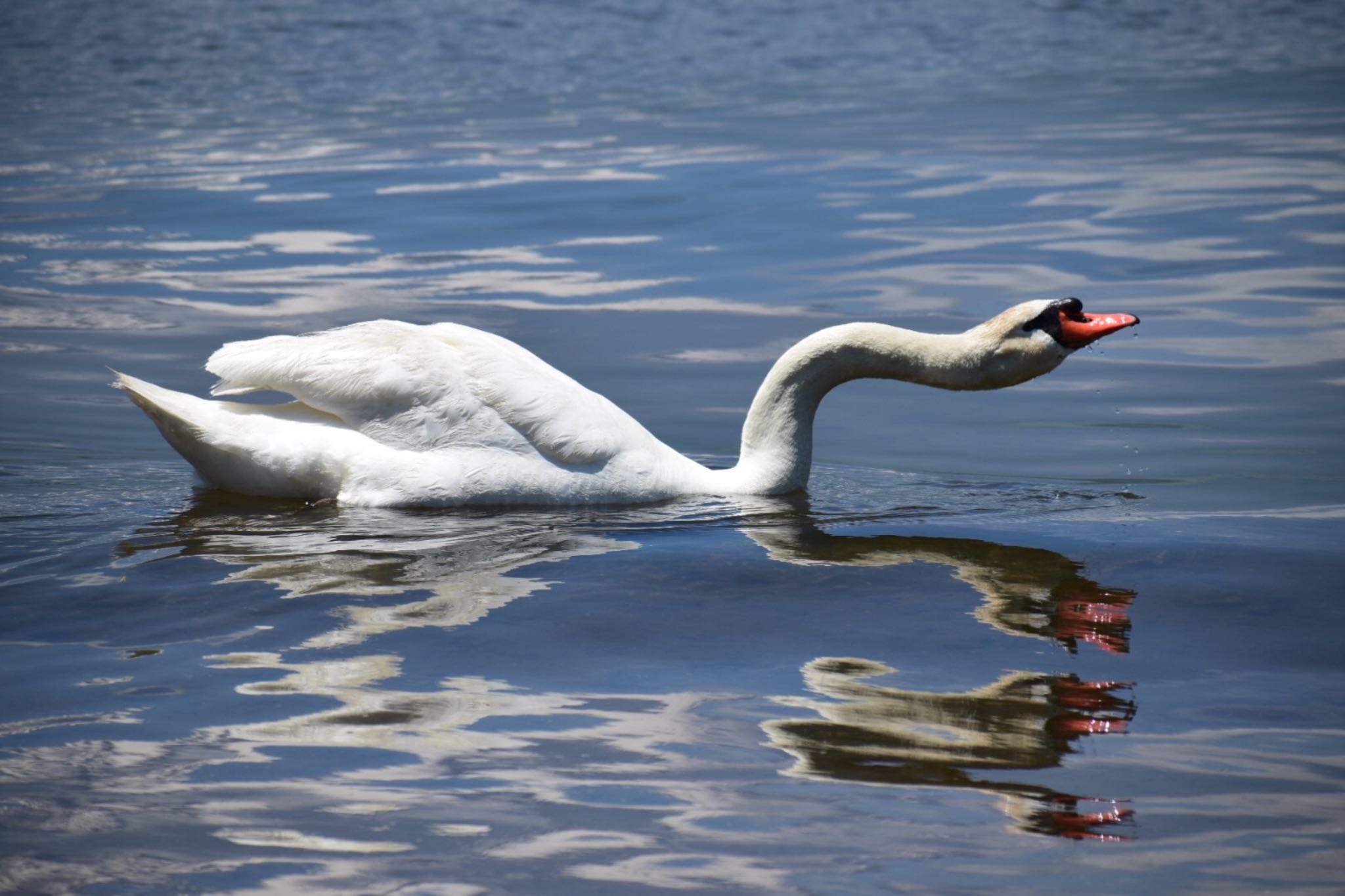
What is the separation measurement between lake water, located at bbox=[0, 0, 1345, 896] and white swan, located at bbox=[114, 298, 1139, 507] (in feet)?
0.74

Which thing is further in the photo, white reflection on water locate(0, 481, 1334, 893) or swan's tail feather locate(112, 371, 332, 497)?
swan's tail feather locate(112, 371, 332, 497)

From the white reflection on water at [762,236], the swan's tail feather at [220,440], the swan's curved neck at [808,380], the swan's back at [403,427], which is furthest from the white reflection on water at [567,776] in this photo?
the white reflection on water at [762,236]

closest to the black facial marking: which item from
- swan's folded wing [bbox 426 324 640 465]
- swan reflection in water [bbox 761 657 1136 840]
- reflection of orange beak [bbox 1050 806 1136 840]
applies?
swan's folded wing [bbox 426 324 640 465]

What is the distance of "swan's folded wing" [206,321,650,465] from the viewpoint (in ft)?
27.3

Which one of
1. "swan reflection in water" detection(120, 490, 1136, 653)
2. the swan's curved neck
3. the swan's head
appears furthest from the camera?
the swan's curved neck

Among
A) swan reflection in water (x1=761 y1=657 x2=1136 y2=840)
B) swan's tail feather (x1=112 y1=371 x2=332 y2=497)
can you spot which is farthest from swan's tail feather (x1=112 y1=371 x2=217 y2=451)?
swan reflection in water (x1=761 y1=657 x2=1136 y2=840)

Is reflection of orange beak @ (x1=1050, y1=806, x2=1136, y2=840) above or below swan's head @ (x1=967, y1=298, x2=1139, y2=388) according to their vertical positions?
below

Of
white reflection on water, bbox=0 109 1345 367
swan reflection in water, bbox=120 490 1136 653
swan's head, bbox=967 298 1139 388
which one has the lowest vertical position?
swan reflection in water, bbox=120 490 1136 653

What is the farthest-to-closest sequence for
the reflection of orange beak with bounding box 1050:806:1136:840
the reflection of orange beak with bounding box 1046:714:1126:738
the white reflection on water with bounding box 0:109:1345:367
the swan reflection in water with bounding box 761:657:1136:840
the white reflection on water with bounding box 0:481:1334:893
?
1. the white reflection on water with bounding box 0:109:1345:367
2. the reflection of orange beak with bounding box 1046:714:1126:738
3. the swan reflection in water with bounding box 761:657:1136:840
4. the reflection of orange beak with bounding box 1050:806:1136:840
5. the white reflection on water with bounding box 0:481:1334:893

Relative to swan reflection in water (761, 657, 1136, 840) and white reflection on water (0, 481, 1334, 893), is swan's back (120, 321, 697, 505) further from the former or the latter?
swan reflection in water (761, 657, 1136, 840)

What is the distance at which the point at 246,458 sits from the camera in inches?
330

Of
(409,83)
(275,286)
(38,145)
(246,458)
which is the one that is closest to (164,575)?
(246,458)

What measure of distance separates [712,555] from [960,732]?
2.30 m

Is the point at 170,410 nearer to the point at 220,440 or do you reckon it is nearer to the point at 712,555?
the point at 220,440
